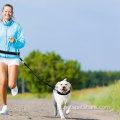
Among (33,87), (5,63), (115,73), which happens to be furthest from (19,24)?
(115,73)

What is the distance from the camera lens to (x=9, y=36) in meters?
6.43

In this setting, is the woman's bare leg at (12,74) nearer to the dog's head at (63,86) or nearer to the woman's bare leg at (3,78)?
the woman's bare leg at (3,78)

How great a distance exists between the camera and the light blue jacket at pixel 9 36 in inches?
252

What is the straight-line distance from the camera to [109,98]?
13.1m

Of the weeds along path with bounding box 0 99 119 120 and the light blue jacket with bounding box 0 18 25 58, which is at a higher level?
the light blue jacket with bounding box 0 18 25 58

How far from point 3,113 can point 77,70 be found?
2986cm

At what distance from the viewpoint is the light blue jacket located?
21.0 feet

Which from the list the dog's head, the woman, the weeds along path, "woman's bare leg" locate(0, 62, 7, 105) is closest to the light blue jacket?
the woman

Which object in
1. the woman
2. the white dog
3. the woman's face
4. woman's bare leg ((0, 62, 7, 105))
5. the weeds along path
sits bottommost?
the weeds along path

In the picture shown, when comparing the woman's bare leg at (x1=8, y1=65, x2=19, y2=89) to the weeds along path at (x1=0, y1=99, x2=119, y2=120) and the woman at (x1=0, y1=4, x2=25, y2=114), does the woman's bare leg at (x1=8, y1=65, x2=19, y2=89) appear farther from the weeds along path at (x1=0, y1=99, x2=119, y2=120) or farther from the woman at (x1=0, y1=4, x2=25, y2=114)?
the weeds along path at (x1=0, y1=99, x2=119, y2=120)

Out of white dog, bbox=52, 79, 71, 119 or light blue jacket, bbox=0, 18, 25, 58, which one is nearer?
light blue jacket, bbox=0, 18, 25, 58

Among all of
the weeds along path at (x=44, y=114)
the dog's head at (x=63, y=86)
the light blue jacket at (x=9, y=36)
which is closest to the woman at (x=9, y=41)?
the light blue jacket at (x=9, y=36)

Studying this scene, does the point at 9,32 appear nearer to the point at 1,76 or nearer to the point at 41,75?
the point at 1,76

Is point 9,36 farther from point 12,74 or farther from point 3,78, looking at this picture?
point 3,78
